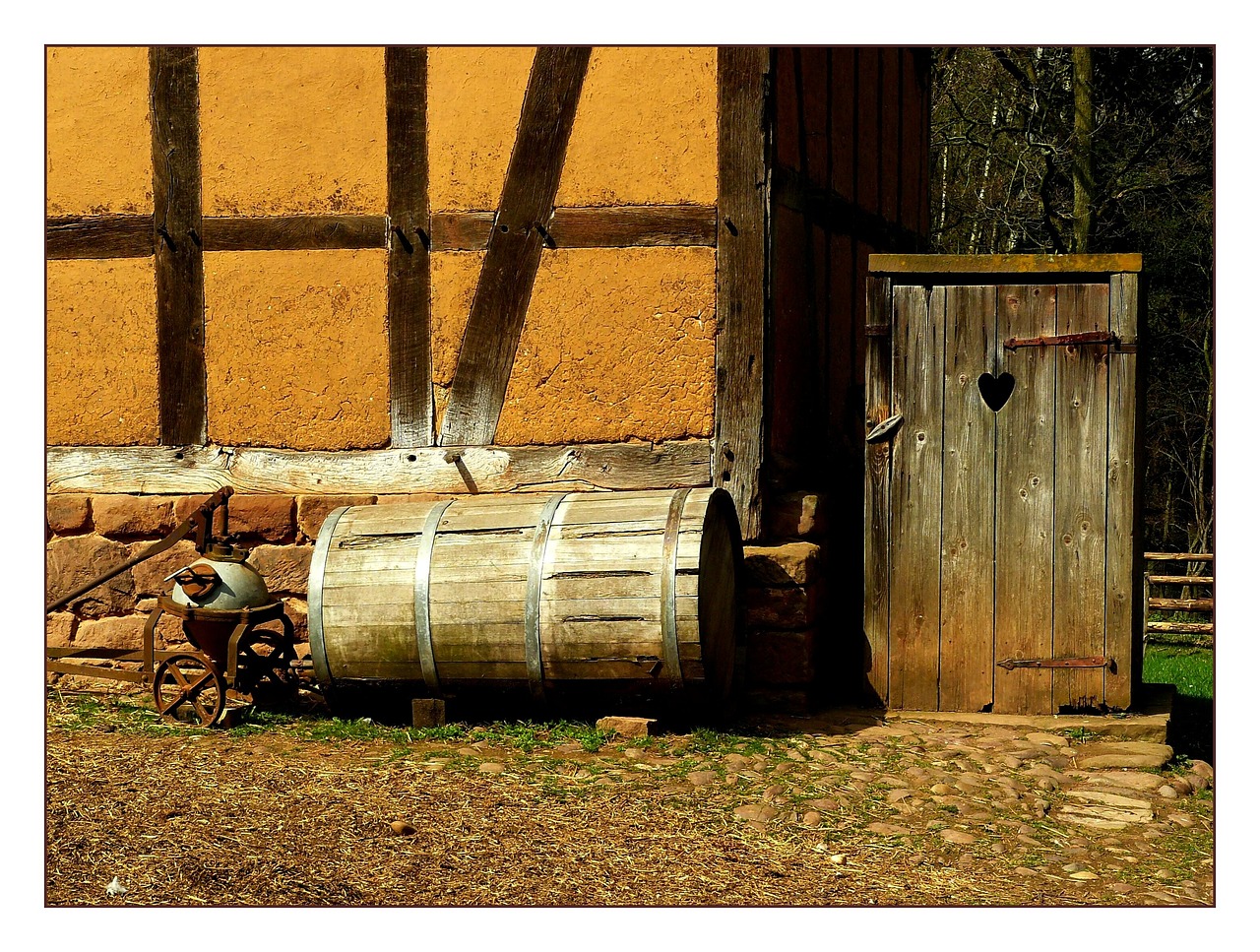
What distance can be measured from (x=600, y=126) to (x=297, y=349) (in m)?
2.00

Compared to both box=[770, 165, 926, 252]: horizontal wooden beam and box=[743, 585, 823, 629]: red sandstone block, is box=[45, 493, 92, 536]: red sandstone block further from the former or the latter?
box=[770, 165, 926, 252]: horizontal wooden beam

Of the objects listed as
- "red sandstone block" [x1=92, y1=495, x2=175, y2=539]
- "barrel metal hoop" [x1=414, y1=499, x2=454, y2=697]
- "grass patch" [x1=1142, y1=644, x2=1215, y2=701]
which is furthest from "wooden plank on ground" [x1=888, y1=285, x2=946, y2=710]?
"red sandstone block" [x1=92, y1=495, x2=175, y2=539]

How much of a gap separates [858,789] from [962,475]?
1.82 m

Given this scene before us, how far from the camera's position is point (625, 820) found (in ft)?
15.8

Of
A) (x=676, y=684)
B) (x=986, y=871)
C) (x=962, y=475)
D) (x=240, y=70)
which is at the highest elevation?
A: (x=240, y=70)

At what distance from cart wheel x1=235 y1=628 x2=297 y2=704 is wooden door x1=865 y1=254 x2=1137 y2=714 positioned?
9.63ft

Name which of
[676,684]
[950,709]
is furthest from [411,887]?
[950,709]

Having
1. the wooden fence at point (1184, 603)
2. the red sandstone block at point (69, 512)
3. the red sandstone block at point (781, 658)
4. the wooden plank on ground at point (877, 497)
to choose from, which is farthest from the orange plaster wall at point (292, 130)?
the wooden fence at point (1184, 603)

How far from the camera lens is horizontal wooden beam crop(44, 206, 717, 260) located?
6.60 m

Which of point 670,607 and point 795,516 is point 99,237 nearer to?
point 670,607

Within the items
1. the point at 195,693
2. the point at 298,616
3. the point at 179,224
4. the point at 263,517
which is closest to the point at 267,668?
the point at 195,693

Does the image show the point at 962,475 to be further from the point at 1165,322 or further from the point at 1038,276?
the point at 1165,322

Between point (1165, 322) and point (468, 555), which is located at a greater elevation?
point (1165, 322)

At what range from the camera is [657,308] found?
6609 mm
